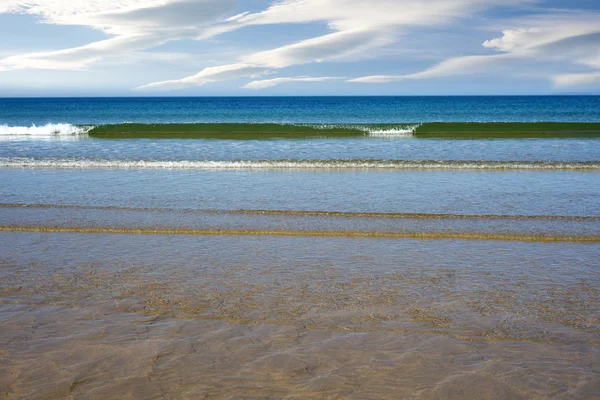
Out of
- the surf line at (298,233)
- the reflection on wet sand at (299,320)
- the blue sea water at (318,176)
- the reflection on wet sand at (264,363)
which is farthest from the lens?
the blue sea water at (318,176)

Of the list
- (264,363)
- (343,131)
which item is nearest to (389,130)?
(343,131)

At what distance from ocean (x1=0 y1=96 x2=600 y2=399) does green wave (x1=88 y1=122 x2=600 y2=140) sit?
14.5 meters

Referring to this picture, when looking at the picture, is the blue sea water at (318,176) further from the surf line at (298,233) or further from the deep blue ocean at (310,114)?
the deep blue ocean at (310,114)

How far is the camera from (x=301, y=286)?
5.79 metres

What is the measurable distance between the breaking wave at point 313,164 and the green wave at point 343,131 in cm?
1037

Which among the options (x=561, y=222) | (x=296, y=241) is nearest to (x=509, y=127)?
(x=561, y=222)

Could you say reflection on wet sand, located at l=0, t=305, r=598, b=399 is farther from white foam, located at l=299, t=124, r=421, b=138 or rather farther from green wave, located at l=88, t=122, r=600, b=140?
white foam, located at l=299, t=124, r=421, b=138

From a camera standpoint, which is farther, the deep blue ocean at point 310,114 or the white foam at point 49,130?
the deep blue ocean at point 310,114

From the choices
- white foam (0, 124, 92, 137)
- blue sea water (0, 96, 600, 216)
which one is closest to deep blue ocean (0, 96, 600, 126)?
white foam (0, 124, 92, 137)

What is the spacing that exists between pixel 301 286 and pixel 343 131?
81.6 ft

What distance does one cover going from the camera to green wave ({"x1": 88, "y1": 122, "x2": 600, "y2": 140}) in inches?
1102

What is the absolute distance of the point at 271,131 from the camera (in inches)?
1203

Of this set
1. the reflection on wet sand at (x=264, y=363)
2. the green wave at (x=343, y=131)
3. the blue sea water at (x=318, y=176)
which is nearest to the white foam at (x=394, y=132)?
the green wave at (x=343, y=131)

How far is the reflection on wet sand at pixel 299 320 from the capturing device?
12.1ft
